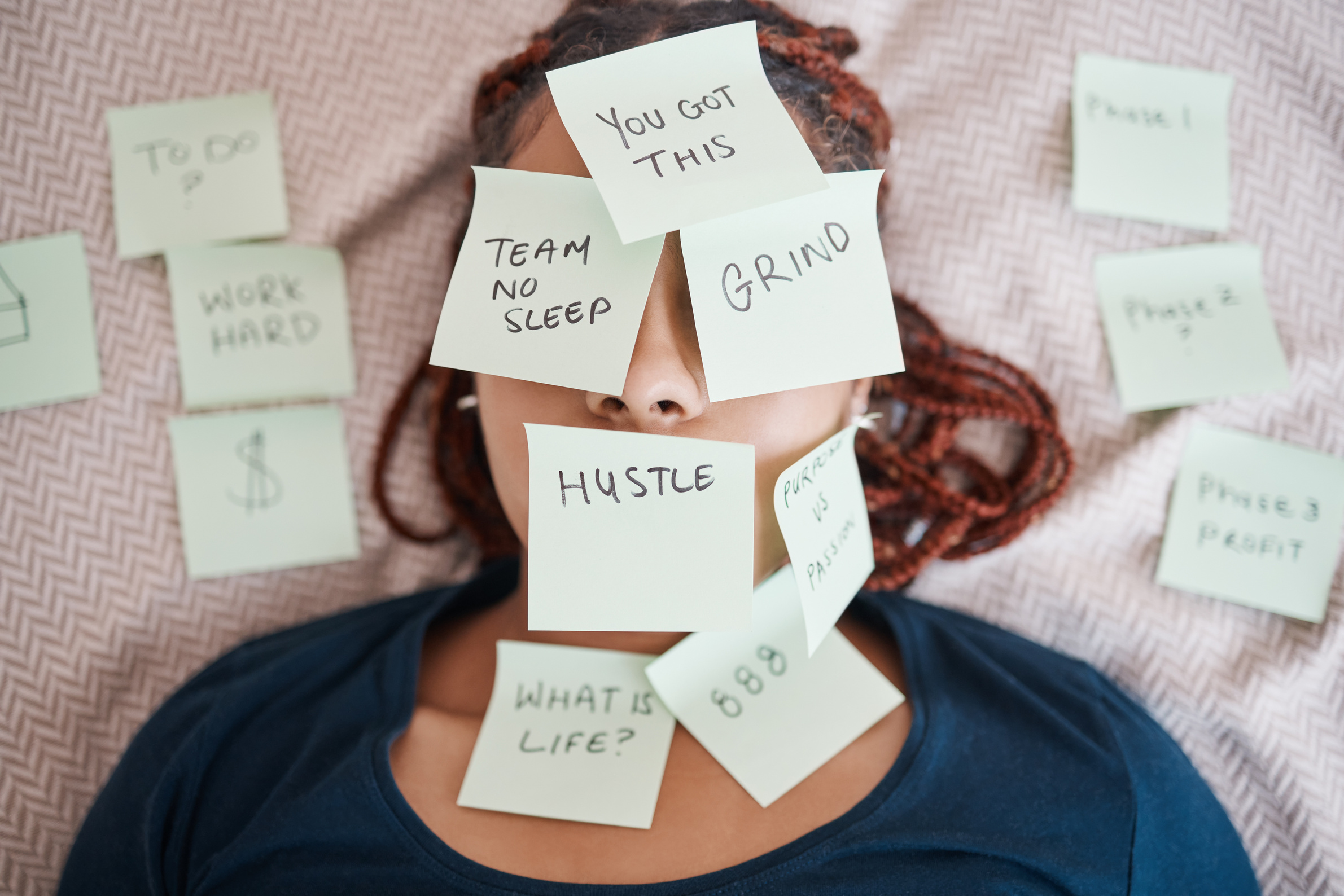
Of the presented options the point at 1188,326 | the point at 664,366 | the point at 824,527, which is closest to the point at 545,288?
the point at 664,366

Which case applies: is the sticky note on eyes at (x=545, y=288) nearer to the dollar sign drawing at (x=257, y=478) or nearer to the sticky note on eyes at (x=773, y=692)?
the sticky note on eyes at (x=773, y=692)

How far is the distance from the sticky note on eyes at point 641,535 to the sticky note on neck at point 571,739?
177 millimetres

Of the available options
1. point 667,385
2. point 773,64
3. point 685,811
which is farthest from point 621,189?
point 685,811

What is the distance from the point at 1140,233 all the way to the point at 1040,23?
0.24m

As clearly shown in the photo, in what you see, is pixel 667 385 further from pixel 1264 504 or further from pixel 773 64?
pixel 1264 504

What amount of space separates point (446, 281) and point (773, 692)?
1.72 feet

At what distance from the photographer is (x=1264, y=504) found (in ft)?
2.64

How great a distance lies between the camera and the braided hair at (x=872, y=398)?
68cm

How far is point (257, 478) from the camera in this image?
33.2 inches

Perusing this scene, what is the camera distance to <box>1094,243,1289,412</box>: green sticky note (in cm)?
81

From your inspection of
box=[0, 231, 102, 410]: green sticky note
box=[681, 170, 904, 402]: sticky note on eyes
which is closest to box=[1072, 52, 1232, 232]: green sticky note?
box=[681, 170, 904, 402]: sticky note on eyes

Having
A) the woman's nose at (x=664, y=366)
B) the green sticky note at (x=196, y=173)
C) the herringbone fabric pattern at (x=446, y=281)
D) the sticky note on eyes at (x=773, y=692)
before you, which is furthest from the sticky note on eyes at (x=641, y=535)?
the green sticky note at (x=196, y=173)

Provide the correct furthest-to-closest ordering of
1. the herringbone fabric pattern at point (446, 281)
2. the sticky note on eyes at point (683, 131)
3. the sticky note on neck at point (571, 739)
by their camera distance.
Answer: the herringbone fabric pattern at point (446, 281) → the sticky note on neck at point (571, 739) → the sticky note on eyes at point (683, 131)

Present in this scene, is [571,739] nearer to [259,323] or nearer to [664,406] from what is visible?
[664,406]
